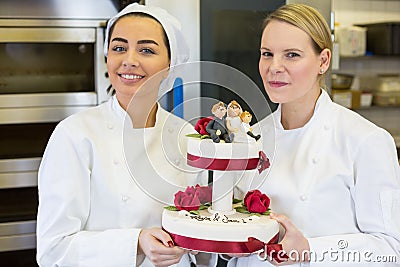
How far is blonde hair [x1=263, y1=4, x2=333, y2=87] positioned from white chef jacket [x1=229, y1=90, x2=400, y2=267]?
0.46ft

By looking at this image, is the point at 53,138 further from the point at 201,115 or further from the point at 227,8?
the point at 227,8

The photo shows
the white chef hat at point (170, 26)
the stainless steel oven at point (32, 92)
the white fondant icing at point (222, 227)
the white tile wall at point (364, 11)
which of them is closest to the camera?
the white fondant icing at point (222, 227)

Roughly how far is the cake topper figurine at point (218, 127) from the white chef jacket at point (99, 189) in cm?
15

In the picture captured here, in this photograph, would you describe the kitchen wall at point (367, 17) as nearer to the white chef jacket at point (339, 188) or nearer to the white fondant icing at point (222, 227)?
the white chef jacket at point (339, 188)

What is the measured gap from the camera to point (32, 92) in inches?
82.2

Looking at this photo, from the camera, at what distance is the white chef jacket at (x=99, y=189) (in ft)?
4.18

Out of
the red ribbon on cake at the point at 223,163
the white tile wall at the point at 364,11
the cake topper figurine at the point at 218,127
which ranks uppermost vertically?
the white tile wall at the point at 364,11

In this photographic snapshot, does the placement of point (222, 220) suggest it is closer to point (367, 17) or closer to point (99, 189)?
point (99, 189)

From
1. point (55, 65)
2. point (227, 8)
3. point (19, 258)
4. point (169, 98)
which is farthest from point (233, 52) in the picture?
point (19, 258)

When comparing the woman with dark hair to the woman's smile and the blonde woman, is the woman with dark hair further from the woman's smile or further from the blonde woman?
the blonde woman

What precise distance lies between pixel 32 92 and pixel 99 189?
91 cm

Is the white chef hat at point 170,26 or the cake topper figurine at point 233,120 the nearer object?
the cake topper figurine at point 233,120

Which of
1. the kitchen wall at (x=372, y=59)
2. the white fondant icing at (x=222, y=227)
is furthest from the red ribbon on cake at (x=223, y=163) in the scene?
the kitchen wall at (x=372, y=59)

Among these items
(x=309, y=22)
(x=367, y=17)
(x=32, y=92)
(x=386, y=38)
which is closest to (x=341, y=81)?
(x=386, y=38)
